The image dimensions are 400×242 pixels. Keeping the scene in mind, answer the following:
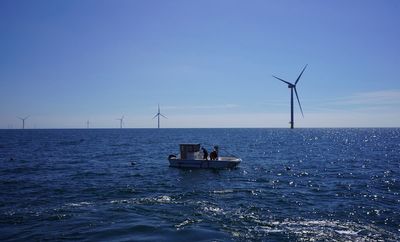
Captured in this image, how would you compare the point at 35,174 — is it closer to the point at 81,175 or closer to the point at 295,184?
the point at 81,175

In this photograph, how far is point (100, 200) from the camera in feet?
87.5

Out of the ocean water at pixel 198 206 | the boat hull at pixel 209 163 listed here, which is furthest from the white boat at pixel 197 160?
the ocean water at pixel 198 206

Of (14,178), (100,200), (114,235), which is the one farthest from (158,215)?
(14,178)

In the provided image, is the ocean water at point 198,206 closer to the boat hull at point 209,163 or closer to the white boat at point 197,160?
the boat hull at point 209,163

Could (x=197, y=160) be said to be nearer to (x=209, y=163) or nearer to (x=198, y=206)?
Result: (x=209, y=163)

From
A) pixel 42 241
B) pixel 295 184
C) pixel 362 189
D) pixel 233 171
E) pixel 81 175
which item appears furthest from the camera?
pixel 233 171

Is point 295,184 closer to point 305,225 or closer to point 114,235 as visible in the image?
point 305,225

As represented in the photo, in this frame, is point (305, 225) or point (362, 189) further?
point (362, 189)

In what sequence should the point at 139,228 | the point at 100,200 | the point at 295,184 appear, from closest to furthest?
the point at 139,228 < the point at 100,200 < the point at 295,184

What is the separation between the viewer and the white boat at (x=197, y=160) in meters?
46.0

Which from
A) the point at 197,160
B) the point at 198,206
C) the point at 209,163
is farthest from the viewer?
the point at 197,160

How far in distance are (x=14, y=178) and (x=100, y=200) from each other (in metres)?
17.1

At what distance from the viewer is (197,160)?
4653 cm

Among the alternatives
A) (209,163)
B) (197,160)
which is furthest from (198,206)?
(197,160)
